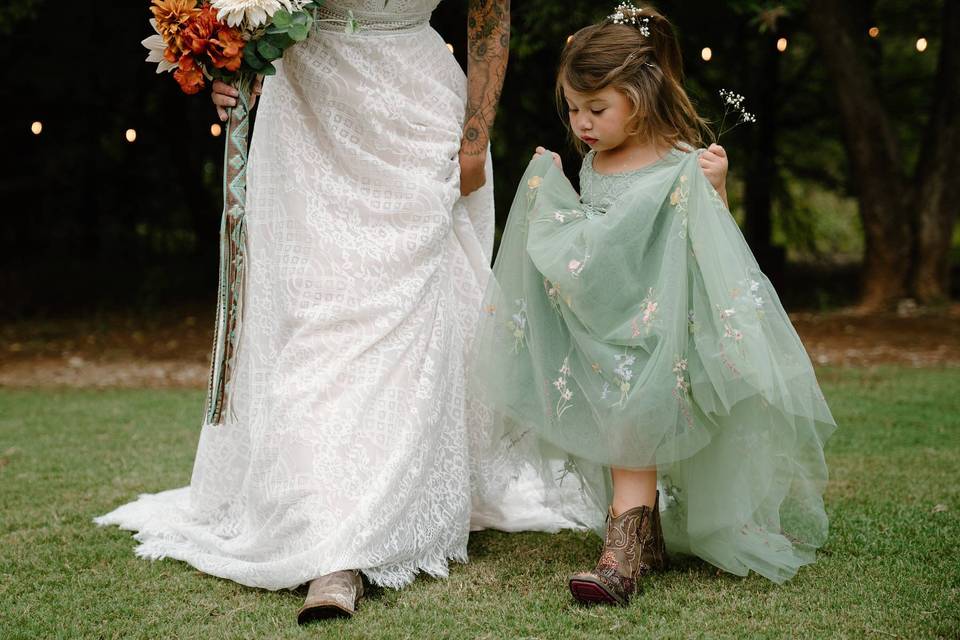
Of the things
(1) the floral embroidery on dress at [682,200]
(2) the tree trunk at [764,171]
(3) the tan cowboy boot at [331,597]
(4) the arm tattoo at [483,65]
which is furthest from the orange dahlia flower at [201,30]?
(2) the tree trunk at [764,171]

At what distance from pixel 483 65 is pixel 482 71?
2 centimetres

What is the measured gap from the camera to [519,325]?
3062mm

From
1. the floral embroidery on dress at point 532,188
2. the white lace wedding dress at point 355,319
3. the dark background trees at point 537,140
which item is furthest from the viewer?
the dark background trees at point 537,140

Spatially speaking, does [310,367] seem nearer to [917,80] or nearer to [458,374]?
[458,374]

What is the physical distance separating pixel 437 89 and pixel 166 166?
34.6 ft

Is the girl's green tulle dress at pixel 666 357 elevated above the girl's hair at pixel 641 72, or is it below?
below

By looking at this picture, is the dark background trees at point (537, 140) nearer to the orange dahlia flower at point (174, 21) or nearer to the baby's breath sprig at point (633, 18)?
the baby's breath sprig at point (633, 18)

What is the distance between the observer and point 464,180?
3.36m

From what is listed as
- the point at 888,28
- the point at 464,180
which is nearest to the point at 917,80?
the point at 888,28

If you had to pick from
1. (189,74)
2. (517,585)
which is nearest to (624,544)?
(517,585)

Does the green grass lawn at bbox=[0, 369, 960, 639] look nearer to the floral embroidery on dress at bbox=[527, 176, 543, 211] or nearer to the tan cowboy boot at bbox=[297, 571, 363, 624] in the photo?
the tan cowboy boot at bbox=[297, 571, 363, 624]

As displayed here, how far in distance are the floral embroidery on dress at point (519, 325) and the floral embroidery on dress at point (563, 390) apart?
15cm

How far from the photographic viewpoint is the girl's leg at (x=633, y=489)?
292 cm

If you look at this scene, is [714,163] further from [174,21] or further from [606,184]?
[174,21]
